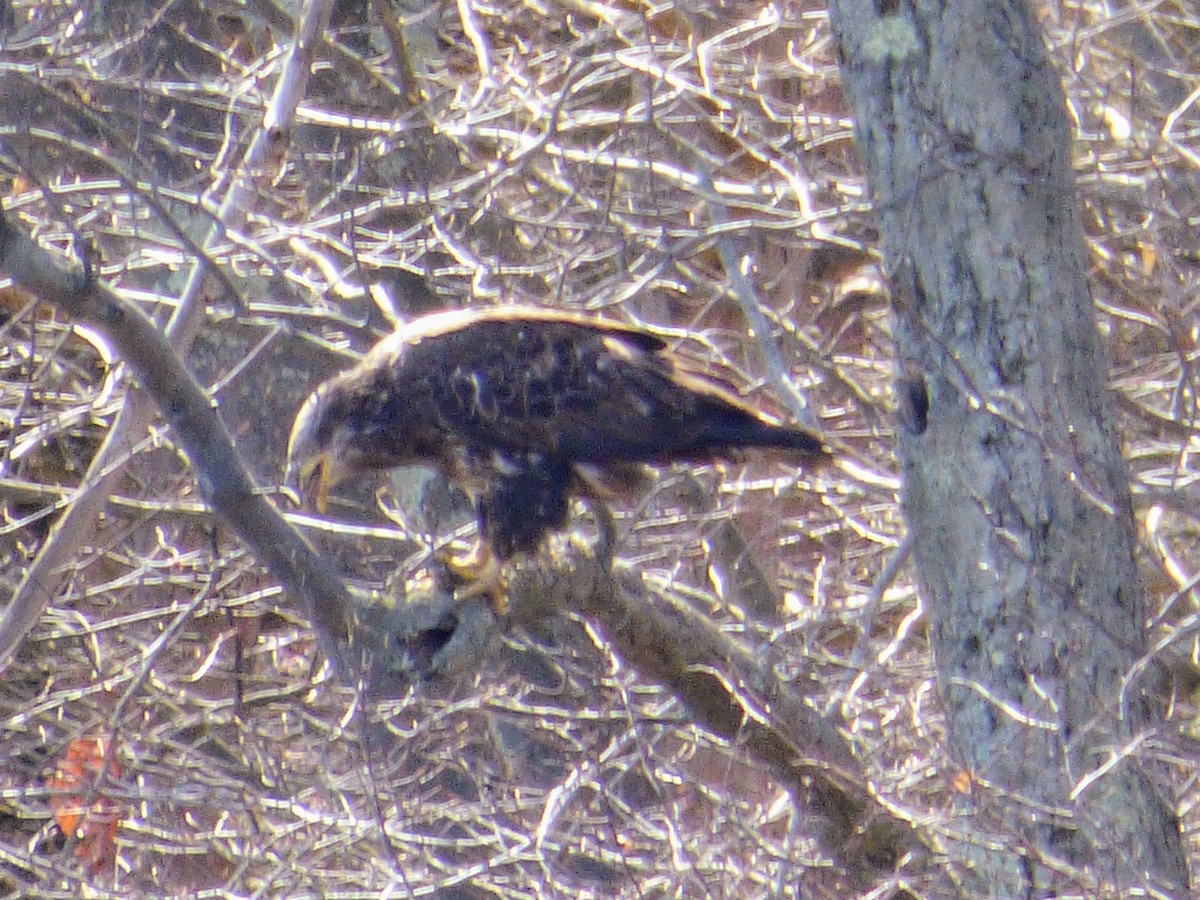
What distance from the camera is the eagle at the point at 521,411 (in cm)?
478

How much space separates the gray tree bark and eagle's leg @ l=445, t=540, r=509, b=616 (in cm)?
101

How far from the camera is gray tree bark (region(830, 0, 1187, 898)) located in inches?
154

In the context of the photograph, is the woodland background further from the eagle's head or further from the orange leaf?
the eagle's head

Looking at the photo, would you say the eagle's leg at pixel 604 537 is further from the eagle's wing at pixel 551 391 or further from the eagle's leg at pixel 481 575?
the eagle's leg at pixel 481 575

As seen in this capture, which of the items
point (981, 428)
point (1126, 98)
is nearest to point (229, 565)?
point (981, 428)

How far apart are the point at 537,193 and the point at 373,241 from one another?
651mm

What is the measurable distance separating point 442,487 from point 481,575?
1993mm

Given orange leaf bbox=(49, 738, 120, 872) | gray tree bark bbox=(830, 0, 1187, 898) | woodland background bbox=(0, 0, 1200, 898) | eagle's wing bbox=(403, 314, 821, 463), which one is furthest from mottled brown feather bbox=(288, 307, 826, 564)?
orange leaf bbox=(49, 738, 120, 872)

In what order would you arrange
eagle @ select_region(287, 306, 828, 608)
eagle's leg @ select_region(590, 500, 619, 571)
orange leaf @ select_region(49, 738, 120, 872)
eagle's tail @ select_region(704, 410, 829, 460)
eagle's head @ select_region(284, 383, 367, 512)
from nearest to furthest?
1. eagle's leg @ select_region(590, 500, 619, 571)
2. eagle's tail @ select_region(704, 410, 829, 460)
3. eagle @ select_region(287, 306, 828, 608)
4. eagle's head @ select_region(284, 383, 367, 512)
5. orange leaf @ select_region(49, 738, 120, 872)

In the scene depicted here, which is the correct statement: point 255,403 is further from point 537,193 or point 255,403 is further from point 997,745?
point 997,745

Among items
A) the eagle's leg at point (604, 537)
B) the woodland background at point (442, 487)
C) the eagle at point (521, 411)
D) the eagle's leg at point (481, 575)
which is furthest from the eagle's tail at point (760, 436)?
the eagle's leg at point (481, 575)

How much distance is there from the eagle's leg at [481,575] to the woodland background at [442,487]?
0.37m

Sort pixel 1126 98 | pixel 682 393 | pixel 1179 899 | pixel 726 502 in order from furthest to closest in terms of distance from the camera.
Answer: pixel 726 502 → pixel 1126 98 → pixel 682 393 → pixel 1179 899

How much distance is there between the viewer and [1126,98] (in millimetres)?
Answer: 5941
